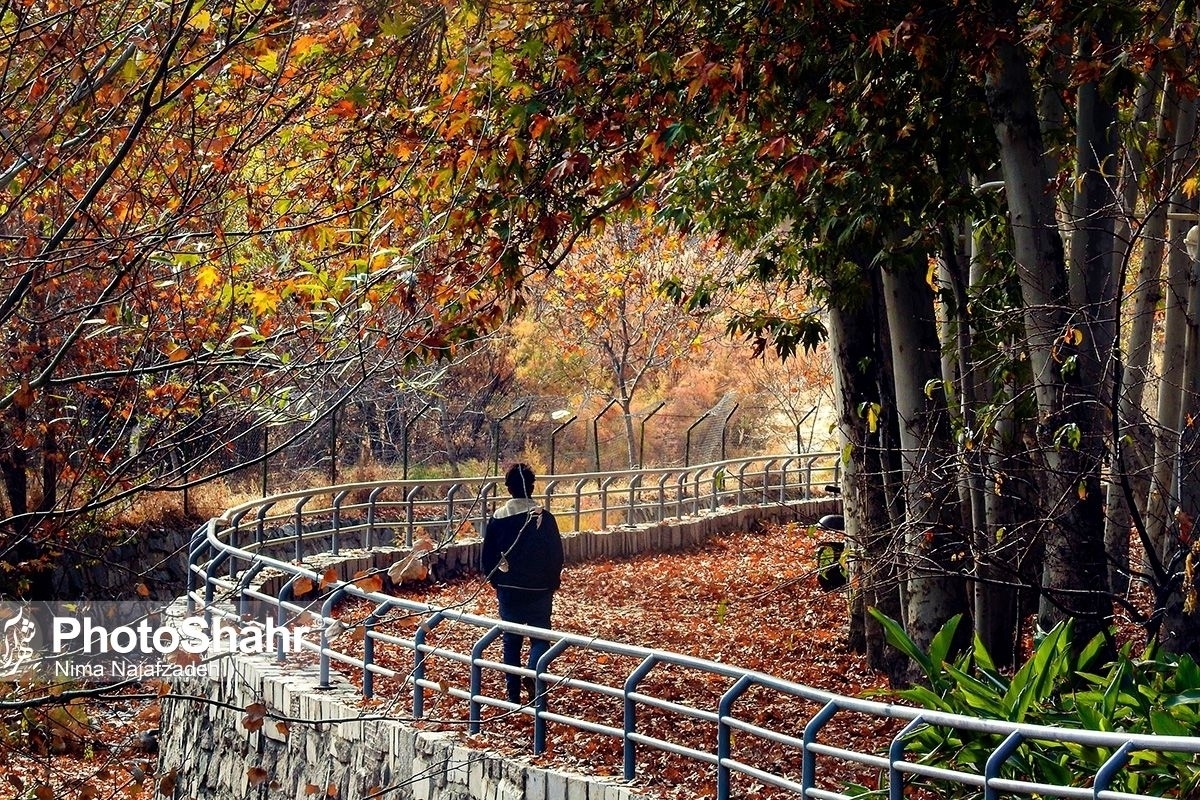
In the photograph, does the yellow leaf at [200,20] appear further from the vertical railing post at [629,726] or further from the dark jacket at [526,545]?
the dark jacket at [526,545]

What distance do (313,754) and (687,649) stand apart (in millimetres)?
4622

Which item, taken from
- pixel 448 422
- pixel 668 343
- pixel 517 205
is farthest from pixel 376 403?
Answer: pixel 517 205

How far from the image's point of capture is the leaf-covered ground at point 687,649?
8.91 meters

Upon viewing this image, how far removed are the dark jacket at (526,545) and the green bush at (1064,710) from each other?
246cm

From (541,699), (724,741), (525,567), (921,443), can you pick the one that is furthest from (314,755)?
(921,443)

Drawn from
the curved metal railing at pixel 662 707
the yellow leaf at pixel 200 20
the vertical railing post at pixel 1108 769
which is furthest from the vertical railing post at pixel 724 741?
the yellow leaf at pixel 200 20

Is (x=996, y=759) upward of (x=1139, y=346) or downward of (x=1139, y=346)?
downward

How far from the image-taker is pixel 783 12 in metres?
9.48

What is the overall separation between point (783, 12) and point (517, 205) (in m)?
2.09

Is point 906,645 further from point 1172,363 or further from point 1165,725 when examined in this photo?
point 1172,363

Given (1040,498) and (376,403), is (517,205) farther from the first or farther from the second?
(376,403)

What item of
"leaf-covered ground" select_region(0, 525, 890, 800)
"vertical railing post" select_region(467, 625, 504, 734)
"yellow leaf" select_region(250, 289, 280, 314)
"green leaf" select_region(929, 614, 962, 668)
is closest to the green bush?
"green leaf" select_region(929, 614, 962, 668)

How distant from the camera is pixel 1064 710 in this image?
7664mm

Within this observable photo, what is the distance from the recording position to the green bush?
255 inches
